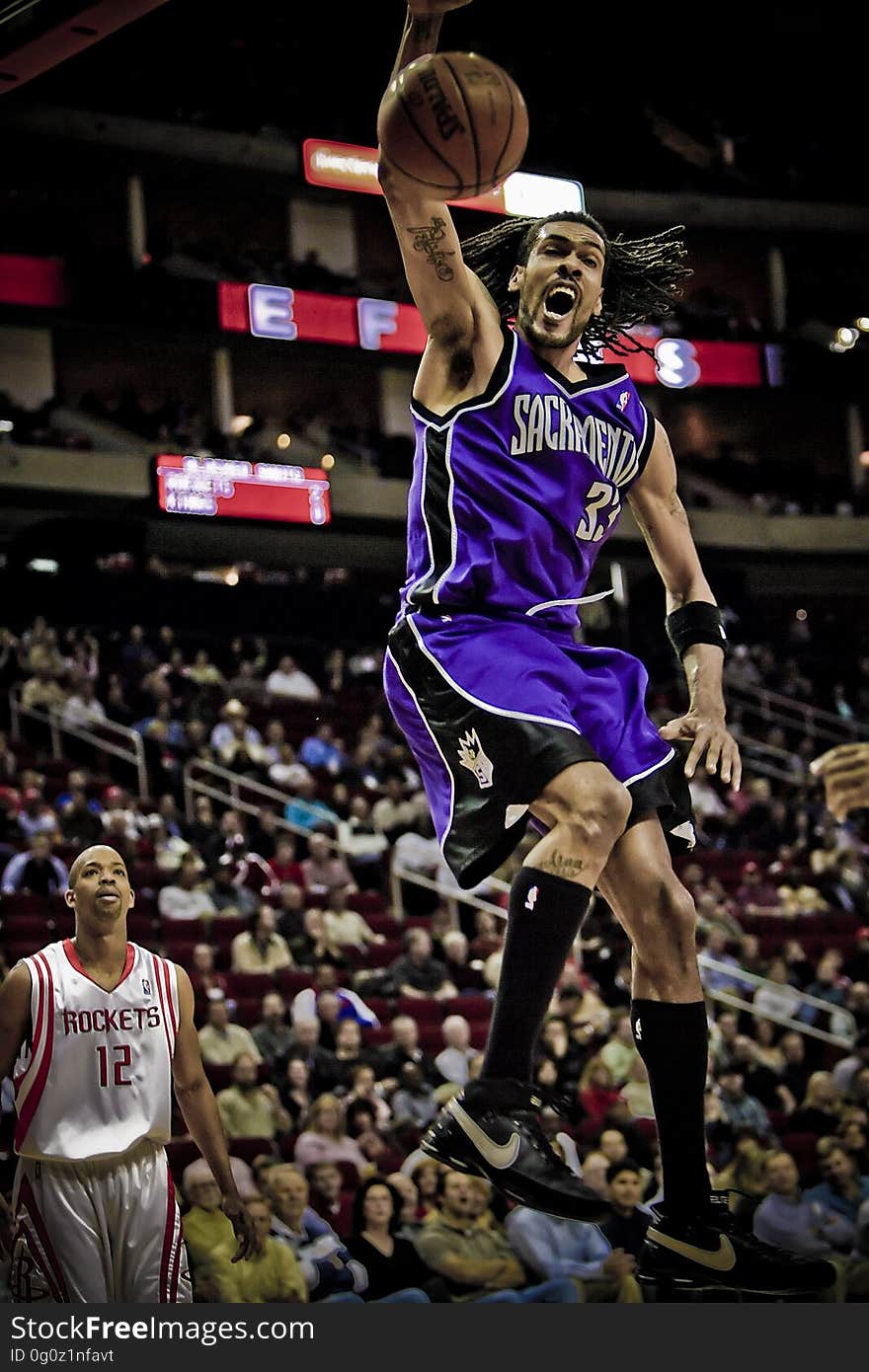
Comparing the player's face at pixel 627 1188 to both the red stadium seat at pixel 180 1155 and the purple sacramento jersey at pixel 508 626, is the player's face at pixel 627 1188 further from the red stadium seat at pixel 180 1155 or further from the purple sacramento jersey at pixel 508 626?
the purple sacramento jersey at pixel 508 626

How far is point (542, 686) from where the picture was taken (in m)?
4.08

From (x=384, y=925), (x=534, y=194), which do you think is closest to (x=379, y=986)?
(x=384, y=925)

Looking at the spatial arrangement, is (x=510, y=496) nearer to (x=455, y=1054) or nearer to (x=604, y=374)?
(x=604, y=374)

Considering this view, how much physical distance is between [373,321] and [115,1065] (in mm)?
20567

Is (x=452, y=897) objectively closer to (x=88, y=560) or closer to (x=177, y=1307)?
(x=177, y=1307)

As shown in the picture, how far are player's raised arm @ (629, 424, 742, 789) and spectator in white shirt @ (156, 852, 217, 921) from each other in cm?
771

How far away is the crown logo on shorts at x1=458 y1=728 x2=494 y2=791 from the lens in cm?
404

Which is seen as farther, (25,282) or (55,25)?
(25,282)

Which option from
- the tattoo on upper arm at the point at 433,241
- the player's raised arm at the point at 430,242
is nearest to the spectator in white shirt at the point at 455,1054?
the player's raised arm at the point at 430,242

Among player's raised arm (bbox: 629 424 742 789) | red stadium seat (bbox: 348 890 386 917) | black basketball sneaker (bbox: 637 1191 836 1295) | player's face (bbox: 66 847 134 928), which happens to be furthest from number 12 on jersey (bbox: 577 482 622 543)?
red stadium seat (bbox: 348 890 386 917)

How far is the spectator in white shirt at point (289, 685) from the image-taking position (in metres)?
18.3

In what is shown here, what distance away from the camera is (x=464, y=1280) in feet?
27.3

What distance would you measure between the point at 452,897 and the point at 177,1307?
9.07 m

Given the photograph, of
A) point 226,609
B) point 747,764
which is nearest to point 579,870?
point 747,764
